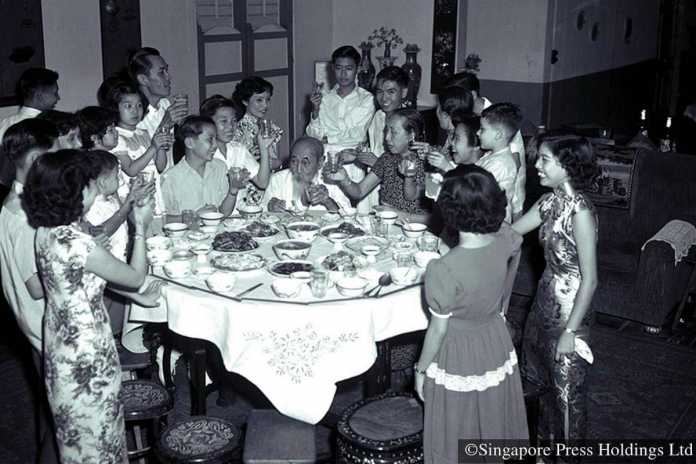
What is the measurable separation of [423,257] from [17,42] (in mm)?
3766

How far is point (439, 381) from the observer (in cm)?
285

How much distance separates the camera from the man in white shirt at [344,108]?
6.24 meters

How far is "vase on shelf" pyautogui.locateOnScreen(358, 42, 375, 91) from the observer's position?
801 centimetres

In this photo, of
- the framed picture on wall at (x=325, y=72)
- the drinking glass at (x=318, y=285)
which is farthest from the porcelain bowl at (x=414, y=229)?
the framed picture on wall at (x=325, y=72)

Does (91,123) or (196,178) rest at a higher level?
(91,123)

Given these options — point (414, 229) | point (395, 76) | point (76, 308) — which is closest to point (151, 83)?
point (395, 76)

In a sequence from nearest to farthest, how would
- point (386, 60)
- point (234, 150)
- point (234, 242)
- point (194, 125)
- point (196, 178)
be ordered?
point (234, 242) < point (194, 125) < point (196, 178) < point (234, 150) < point (386, 60)

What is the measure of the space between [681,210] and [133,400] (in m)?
3.80

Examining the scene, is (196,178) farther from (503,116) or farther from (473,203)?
(473,203)

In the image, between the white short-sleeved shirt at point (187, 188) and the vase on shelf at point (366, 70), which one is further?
the vase on shelf at point (366, 70)

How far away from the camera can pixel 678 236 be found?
494cm

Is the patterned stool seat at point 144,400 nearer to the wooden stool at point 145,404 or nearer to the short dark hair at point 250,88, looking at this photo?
the wooden stool at point 145,404

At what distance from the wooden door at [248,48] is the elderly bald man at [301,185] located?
131 inches

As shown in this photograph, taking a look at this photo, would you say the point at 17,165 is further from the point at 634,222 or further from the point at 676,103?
the point at 676,103
